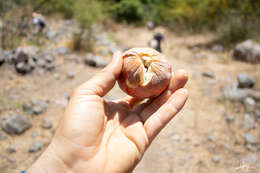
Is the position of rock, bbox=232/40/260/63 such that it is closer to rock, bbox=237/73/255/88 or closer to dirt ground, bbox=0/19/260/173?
dirt ground, bbox=0/19/260/173

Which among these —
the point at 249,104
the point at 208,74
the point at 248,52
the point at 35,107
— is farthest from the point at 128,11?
the point at 35,107

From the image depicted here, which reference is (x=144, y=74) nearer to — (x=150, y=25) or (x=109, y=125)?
(x=109, y=125)

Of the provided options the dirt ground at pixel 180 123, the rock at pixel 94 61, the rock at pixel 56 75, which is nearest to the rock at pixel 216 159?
the dirt ground at pixel 180 123

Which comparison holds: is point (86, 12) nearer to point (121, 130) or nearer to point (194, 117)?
point (194, 117)

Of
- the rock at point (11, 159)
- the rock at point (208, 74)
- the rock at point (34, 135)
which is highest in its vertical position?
the rock at point (34, 135)

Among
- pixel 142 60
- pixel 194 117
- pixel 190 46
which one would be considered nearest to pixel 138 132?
pixel 142 60

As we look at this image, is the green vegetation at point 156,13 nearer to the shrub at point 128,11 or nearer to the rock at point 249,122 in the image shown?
the shrub at point 128,11
